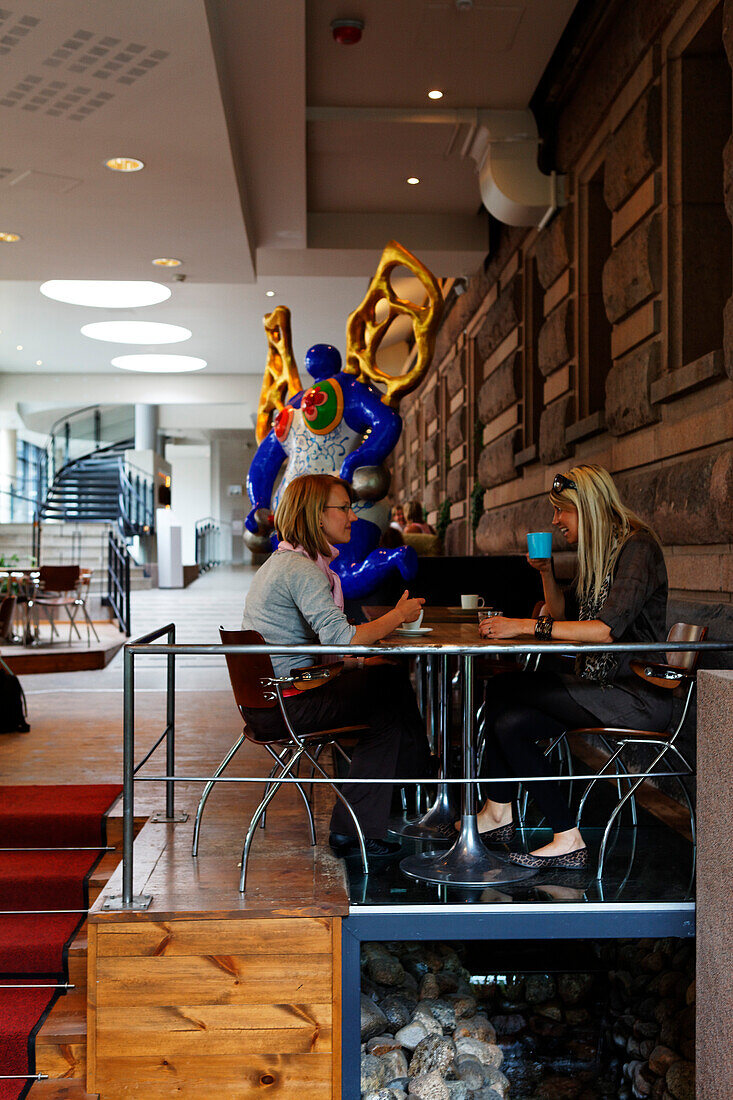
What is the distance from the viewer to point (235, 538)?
102ft

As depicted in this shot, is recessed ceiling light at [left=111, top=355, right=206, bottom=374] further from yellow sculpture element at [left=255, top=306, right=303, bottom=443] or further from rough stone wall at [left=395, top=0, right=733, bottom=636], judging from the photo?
yellow sculpture element at [left=255, top=306, right=303, bottom=443]

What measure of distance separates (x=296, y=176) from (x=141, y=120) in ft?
5.07

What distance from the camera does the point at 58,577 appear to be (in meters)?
8.56

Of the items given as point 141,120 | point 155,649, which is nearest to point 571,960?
Answer: point 155,649

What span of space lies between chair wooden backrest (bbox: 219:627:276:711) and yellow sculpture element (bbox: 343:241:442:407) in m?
2.45

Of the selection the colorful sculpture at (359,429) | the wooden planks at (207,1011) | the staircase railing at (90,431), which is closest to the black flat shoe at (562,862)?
the wooden planks at (207,1011)

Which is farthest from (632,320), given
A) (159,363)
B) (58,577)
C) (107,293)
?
(159,363)

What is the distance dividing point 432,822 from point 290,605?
0.88 meters

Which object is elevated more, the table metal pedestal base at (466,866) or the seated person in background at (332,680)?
the seated person in background at (332,680)

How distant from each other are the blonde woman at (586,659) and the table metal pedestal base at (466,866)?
0.23 ft

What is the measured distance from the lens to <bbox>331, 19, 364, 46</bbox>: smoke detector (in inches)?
193

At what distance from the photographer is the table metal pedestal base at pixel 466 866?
8.52ft

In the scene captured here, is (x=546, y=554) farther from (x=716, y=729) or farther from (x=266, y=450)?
(x=266, y=450)

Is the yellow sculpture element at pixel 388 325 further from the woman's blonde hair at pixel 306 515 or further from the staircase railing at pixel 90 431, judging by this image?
the staircase railing at pixel 90 431
